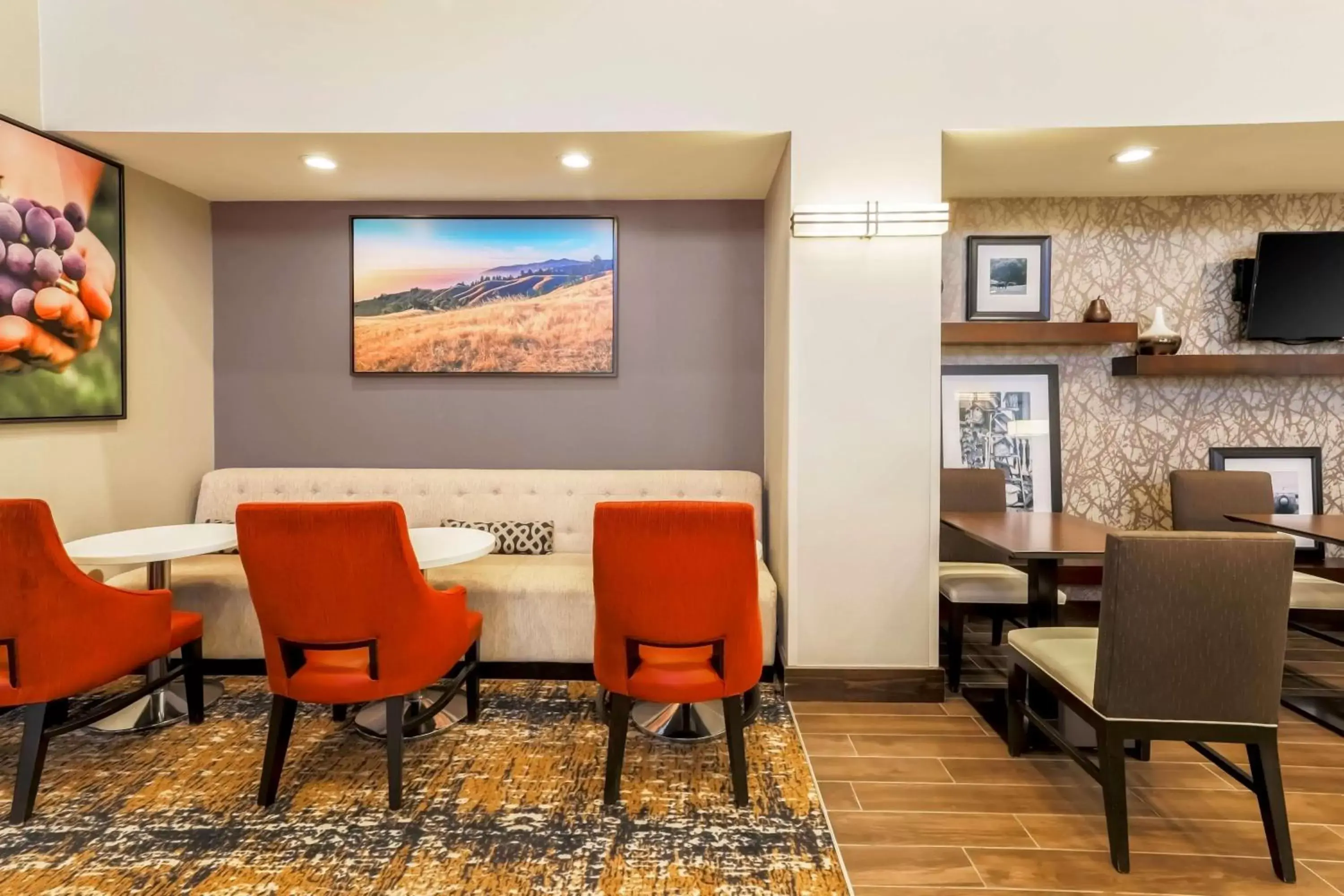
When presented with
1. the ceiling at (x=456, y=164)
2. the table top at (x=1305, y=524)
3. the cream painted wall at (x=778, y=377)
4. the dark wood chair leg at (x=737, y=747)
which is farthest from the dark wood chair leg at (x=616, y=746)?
the table top at (x=1305, y=524)

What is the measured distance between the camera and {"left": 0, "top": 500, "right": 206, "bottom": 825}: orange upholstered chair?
6.41 feet

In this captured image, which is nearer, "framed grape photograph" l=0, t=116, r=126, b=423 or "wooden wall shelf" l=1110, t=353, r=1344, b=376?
"framed grape photograph" l=0, t=116, r=126, b=423

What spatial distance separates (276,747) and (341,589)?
588mm

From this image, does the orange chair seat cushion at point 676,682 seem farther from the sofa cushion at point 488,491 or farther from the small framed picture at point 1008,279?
the small framed picture at point 1008,279

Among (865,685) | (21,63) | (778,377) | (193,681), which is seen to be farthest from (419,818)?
(21,63)

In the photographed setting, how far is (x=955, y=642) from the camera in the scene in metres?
2.93

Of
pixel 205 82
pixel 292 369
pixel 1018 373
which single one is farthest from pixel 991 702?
pixel 205 82

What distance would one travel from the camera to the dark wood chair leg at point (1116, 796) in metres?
1.79

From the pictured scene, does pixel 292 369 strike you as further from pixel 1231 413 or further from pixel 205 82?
pixel 1231 413

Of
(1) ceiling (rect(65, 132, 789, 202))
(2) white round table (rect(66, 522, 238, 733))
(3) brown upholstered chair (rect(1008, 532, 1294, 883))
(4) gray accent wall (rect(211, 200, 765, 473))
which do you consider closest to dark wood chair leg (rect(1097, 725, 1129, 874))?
(3) brown upholstered chair (rect(1008, 532, 1294, 883))

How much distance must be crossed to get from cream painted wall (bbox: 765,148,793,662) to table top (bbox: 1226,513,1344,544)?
81.0 inches

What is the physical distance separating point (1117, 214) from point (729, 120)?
2470mm

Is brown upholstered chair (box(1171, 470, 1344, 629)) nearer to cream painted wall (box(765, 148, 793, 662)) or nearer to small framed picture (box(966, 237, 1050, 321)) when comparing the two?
small framed picture (box(966, 237, 1050, 321))

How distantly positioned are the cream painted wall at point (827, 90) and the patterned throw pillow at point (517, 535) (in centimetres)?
141
